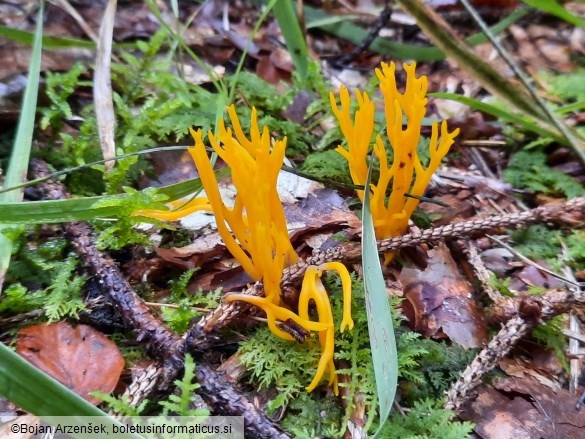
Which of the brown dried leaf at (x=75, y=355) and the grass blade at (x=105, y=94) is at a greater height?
the grass blade at (x=105, y=94)

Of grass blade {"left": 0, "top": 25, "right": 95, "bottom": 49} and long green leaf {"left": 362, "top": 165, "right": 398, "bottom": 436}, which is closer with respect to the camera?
long green leaf {"left": 362, "top": 165, "right": 398, "bottom": 436}

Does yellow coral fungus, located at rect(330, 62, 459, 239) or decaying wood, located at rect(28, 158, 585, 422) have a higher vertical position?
yellow coral fungus, located at rect(330, 62, 459, 239)

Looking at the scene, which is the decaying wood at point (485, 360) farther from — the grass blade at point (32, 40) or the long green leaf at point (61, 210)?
the grass blade at point (32, 40)

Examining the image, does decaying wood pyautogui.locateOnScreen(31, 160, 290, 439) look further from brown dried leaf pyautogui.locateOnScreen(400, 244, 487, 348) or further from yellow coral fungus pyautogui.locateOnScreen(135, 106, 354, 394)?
brown dried leaf pyautogui.locateOnScreen(400, 244, 487, 348)

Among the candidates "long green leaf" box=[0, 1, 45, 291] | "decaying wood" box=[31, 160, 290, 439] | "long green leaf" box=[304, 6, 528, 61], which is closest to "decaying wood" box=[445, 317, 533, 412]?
"decaying wood" box=[31, 160, 290, 439]

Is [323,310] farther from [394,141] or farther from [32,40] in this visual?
[32,40]

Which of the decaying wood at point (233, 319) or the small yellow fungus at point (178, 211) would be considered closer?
the decaying wood at point (233, 319)

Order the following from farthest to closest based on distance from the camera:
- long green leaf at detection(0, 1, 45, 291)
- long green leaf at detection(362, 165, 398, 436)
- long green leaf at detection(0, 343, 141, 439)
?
long green leaf at detection(0, 1, 45, 291) → long green leaf at detection(362, 165, 398, 436) → long green leaf at detection(0, 343, 141, 439)

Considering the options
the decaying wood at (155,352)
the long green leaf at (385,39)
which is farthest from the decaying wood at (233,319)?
the long green leaf at (385,39)
